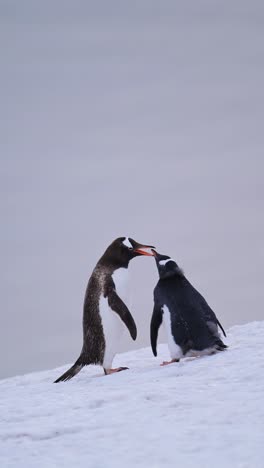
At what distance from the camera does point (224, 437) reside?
4.77 meters

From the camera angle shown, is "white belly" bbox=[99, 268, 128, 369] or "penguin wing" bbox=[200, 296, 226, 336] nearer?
"penguin wing" bbox=[200, 296, 226, 336]

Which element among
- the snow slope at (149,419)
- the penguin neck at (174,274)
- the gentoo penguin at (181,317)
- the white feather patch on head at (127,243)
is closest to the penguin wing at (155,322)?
the gentoo penguin at (181,317)

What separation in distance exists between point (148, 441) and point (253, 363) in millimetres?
2524

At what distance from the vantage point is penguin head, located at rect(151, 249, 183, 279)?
28.0 feet

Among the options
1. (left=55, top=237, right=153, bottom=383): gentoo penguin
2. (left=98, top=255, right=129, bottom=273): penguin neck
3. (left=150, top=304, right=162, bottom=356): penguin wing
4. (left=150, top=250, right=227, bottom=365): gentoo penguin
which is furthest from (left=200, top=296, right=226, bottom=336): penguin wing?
(left=98, top=255, right=129, bottom=273): penguin neck

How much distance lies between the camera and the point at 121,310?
889 centimetres

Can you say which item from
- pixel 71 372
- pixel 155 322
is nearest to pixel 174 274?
pixel 155 322

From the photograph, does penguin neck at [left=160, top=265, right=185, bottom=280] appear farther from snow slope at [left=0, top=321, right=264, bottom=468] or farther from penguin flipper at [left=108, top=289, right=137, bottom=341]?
snow slope at [left=0, top=321, right=264, bottom=468]

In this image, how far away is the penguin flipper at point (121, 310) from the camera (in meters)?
8.89

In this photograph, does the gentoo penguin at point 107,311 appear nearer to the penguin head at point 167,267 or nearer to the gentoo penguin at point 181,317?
the penguin head at point 167,267

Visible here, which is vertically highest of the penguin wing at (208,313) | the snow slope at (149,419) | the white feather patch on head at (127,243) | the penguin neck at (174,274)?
the white feather patch on head at (127,243)

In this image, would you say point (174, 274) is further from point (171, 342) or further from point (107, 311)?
point (107, 311)

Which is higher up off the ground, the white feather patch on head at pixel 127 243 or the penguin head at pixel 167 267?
the white feather patch on head at pixel 127 243

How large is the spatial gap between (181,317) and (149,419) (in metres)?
2.77
